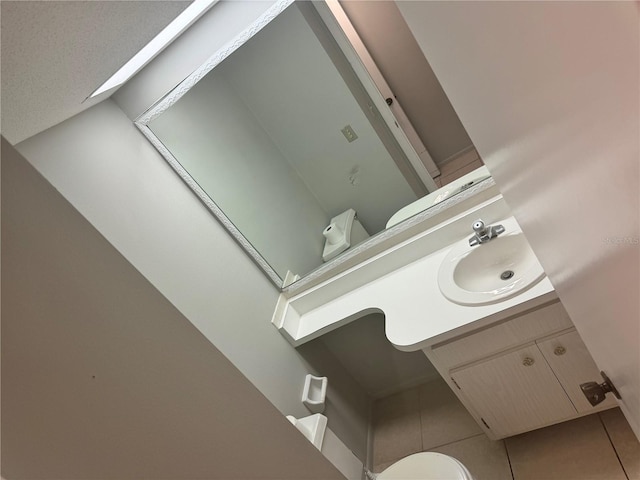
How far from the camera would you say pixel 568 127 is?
535 millimetres

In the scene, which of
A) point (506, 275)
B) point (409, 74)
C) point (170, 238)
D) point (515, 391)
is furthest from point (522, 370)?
point (409, 74)

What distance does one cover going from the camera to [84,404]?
4.52ft

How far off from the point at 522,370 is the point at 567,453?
423mm

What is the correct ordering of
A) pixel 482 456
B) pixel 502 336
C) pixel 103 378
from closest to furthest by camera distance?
1. pixel 103 378
2. pixel 502 336
3. pixel 482 456

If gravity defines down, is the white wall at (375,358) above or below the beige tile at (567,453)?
above

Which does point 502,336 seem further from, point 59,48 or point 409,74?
point 409,74

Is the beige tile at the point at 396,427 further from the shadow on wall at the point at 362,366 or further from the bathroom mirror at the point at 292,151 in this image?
the bathroom mirror at the point at 292,151

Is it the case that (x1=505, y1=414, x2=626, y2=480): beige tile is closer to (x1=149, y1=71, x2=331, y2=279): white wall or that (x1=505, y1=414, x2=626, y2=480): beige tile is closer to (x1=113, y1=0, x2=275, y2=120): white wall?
Answer: (x1=149, y1=71, x2=331, y2=279): white wall

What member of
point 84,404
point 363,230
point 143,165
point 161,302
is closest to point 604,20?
point 161,302

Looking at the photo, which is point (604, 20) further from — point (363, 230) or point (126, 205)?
point (363, 230)

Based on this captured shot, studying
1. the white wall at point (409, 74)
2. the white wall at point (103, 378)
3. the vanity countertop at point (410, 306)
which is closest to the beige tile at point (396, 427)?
the white wall at point (103, 378)

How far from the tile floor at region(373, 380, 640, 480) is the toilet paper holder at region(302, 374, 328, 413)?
20.3 inches

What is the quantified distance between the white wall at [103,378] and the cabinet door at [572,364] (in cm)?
95

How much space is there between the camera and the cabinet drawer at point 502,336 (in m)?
1.41
